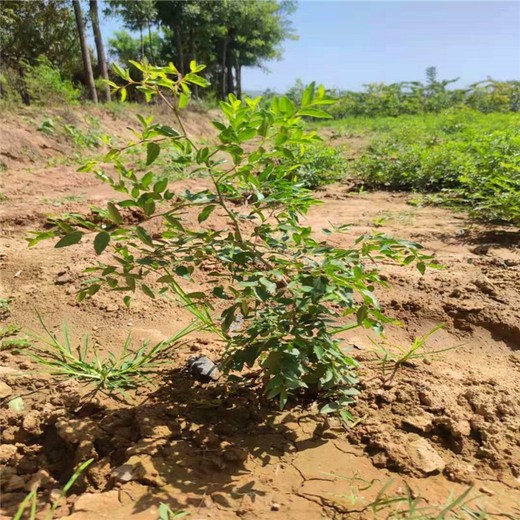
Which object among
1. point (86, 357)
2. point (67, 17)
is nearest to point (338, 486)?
point (86, 357)

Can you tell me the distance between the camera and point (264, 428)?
1.65 meters

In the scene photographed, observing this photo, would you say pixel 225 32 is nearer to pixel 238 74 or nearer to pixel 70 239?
pixel 238 74

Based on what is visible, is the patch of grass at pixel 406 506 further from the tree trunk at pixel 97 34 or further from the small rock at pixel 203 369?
the tree trunk at pixel 97 34

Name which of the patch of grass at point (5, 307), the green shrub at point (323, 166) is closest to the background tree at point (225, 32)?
the green shrub at point (323, 166)

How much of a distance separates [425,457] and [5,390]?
157 centimetres

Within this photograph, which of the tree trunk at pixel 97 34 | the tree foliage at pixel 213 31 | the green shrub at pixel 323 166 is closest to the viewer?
the green shrub at pixel 323 166

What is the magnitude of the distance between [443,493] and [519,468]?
0.33m

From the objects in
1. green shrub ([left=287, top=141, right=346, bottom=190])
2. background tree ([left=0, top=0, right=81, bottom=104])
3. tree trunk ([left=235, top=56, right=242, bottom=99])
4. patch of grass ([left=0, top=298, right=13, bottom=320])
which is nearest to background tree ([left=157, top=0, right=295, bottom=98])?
tree trunk ([left=235, top=56, right=242, bottom=99])

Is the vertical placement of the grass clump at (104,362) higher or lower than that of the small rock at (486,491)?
higher

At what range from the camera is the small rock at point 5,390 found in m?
1.77

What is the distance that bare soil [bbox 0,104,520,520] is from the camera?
1338 millimetres

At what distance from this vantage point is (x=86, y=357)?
208 cm

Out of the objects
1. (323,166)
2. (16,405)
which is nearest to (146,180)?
(16,405)

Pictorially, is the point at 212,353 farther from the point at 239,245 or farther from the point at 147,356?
the point at 239,245
